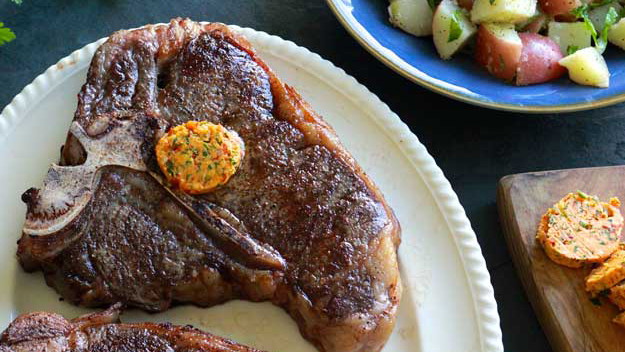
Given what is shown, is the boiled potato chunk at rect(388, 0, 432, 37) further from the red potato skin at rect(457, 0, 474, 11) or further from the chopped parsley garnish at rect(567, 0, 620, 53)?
the chopped parsley garnish at rect(567, 0, 620, 53)

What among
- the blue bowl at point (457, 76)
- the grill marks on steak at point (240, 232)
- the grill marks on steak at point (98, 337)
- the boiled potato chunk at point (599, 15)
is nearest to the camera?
the grill marks on steak at point (98, 337)

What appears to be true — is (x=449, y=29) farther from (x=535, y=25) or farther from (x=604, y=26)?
(x=604, y=26)

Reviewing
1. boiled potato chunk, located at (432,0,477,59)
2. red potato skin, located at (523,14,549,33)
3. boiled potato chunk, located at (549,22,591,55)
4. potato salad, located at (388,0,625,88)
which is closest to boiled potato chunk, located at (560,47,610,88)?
potato salad, located at (388,0,625,88)

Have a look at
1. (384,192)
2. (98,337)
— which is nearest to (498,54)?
(384,192)

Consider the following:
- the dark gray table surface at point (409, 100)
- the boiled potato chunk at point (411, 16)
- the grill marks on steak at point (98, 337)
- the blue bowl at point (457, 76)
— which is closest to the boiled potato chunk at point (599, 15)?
the blue bowl at point (457, 76)

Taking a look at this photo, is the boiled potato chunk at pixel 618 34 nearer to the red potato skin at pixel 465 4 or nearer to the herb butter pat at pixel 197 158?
the red potato skin at pixel 465 4

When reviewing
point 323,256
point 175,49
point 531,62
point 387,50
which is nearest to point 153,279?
point 323,256
